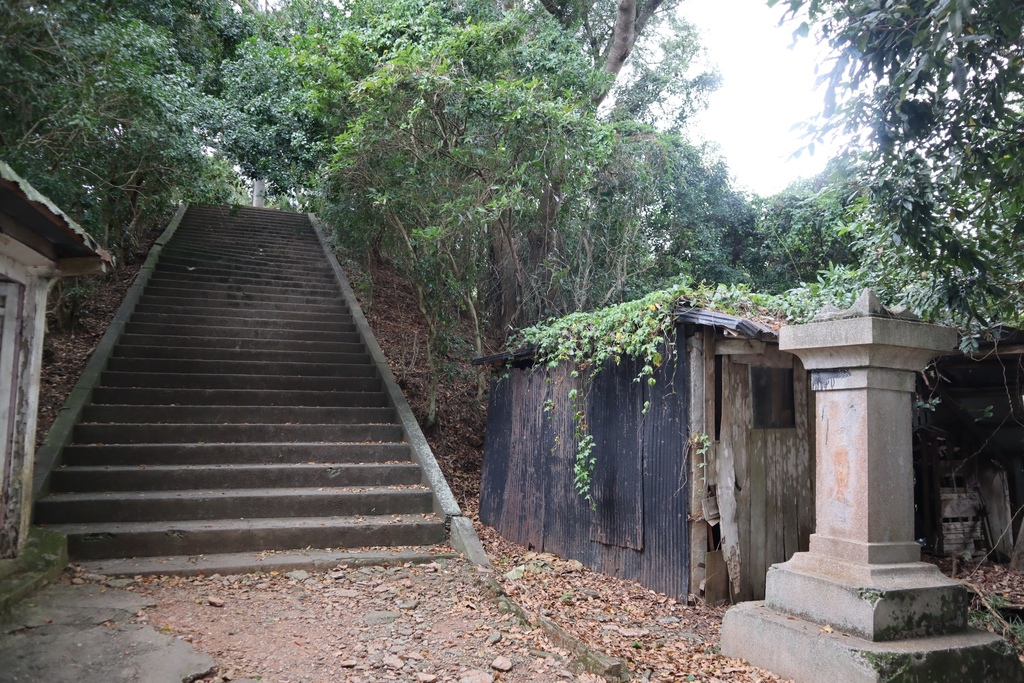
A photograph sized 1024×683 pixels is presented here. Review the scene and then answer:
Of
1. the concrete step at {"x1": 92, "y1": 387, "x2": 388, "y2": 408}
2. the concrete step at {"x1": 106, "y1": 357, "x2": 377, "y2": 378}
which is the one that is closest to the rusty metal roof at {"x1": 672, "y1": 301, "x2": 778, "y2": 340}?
the concrete step at {"x1": 92, "y1": 387, "x2": 388, "y2": 408}

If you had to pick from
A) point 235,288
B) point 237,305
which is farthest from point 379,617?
point 235,288

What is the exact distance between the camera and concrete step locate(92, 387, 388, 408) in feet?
27.2

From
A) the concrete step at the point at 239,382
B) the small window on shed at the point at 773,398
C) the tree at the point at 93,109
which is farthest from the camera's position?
the concrete step at the point at 239,382

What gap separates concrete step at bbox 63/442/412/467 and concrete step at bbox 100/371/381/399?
162 cm

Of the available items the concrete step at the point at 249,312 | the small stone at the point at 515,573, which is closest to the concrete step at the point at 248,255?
the concrete step at the point at 249,312

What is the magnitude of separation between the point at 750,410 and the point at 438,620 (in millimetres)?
3500

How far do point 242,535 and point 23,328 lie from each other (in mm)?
2515

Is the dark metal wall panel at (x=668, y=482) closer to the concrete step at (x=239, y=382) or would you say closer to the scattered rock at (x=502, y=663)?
the scattered rock at (x=502, y=663)

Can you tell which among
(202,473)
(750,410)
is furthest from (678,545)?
(202,473)

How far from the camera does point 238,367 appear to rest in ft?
31.3

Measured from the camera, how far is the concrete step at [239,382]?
343 inches

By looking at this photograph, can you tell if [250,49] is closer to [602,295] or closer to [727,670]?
[602,295]

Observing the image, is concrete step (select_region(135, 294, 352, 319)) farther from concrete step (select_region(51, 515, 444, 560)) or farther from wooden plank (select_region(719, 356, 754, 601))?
wooden plank (select_region(719, 356, 754, 601))

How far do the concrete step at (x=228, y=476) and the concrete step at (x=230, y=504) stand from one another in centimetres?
9
